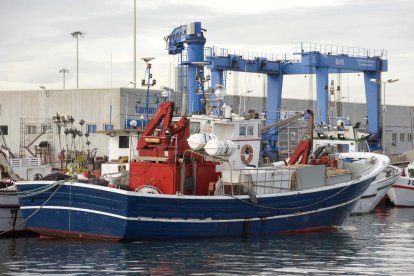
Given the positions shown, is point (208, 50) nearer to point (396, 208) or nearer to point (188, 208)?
point (396, 208)

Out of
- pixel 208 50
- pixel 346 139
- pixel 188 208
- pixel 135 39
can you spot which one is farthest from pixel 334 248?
pixel 135 39

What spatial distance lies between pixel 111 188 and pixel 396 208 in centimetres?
2282

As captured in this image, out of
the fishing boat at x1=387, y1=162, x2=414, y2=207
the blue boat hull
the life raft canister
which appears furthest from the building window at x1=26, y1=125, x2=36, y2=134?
the blue boat hull

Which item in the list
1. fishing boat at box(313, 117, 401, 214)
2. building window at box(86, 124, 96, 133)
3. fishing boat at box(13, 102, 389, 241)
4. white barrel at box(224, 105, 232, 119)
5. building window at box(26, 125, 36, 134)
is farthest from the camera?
building window at box(26, 125, 36, 134)

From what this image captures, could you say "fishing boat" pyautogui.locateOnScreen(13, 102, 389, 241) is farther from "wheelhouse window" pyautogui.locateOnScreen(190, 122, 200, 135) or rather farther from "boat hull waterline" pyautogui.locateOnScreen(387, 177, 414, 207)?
"boat hull waterline" pyautogui.locateOnScreen(387, 177, 414, 207)

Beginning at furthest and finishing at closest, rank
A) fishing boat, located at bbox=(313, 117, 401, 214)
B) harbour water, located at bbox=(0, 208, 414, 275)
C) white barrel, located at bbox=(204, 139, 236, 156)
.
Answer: fishing boat, located at bbox=(313, 117, 401, 214), white barrel, located at bbox=(204, 139, 236, 156), harbour water, located at bbox=(0, 208, 414, 275)

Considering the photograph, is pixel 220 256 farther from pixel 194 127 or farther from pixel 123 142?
pixel 123 142

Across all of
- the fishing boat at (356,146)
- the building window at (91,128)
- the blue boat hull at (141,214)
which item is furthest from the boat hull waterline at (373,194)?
the building window at (91,128)

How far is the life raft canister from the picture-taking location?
30078 mm

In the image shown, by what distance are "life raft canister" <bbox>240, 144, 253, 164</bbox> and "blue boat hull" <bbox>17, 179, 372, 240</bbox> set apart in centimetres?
218

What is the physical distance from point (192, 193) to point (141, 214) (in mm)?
2348

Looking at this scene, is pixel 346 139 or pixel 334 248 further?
pixel 346 139

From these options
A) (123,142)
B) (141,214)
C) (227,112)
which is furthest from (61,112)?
(141,214)

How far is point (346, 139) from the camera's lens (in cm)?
4416
